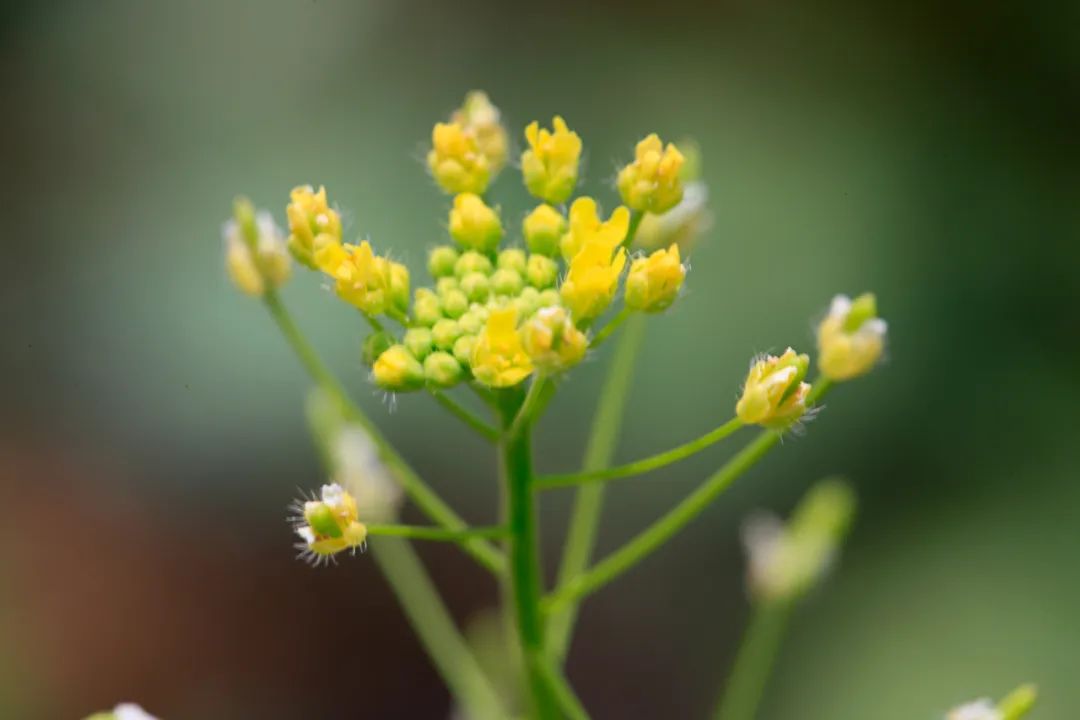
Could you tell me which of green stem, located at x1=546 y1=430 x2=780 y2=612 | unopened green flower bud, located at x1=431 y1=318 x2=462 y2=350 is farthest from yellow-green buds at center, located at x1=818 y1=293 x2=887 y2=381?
unopened green flower bud, located at x1=431 y1=318 x2=462 y2=350

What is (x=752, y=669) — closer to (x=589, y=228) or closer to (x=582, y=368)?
(x=582, y=368)

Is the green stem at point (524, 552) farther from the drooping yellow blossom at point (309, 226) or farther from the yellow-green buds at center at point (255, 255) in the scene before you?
the yellow-green buds at center at point (255, 255)

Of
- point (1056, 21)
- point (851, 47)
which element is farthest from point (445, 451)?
point (1056, 21)

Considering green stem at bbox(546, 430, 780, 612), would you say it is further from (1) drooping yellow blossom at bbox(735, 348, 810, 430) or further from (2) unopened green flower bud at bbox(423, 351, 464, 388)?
(2) unopened green flower bud at bbox(423, 351, 464, 388)

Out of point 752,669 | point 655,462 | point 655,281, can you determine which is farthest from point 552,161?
point 752,669

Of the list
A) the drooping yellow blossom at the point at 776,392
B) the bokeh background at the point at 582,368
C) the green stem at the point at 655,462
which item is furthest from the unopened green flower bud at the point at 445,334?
the bokeh background at the point at 582,368

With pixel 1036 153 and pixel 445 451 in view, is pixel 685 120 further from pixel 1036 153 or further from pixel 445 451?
pixel 445 451
